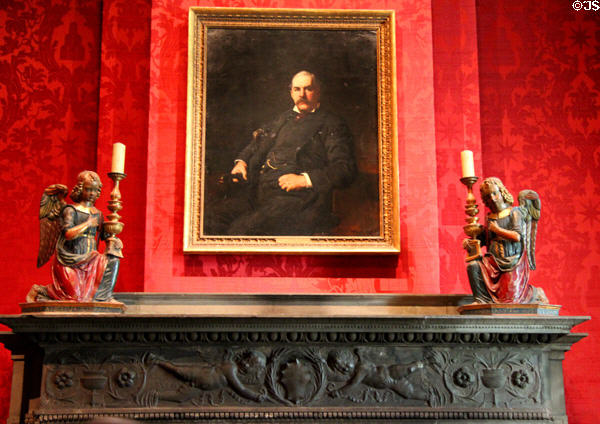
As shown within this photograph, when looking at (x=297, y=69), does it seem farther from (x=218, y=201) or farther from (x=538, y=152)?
(x=538, y=152)

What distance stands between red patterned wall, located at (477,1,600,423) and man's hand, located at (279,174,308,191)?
4.86 feet

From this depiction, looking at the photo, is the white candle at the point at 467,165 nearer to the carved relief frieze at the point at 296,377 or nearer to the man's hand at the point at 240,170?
the carved relief frieze at the point at 296,377

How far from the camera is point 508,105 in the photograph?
5.29m

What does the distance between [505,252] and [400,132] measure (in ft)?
3.92

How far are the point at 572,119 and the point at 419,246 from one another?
174 cm

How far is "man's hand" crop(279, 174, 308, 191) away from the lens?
4.70 m

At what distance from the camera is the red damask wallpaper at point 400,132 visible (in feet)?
15.2

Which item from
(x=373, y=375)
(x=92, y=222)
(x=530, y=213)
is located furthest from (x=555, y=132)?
(x=92, y=222)

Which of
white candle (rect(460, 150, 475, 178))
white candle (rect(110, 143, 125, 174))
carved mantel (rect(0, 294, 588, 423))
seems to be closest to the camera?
carved mantel (rect(0, 294, 588, 423))

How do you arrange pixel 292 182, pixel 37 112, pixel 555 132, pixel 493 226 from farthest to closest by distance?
pixel 555 132, pixel 37 112, pixel 292 182, pixel 493 226

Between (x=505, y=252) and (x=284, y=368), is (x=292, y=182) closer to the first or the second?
(x=284, y=368)

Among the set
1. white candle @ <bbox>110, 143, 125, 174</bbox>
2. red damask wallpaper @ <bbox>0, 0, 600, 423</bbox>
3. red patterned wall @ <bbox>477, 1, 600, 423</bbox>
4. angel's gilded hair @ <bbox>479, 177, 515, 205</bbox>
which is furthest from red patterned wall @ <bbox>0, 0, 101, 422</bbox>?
red patterned wall @ <bbox>477, 1, 600, 423</bbox>

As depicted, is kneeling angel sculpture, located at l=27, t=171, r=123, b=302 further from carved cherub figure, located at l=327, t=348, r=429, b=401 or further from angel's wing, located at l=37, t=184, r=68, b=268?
carved cherub figure, located at l=327, t=348, r=429, b=401

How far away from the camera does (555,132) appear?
525 cm
